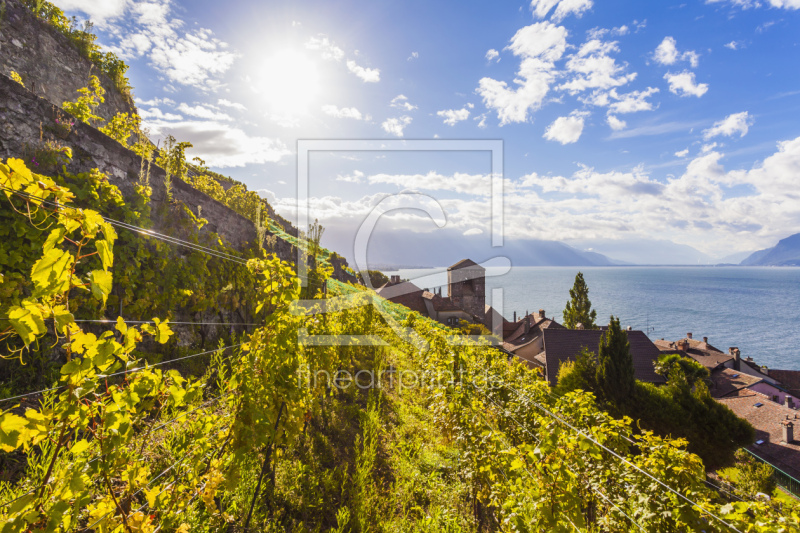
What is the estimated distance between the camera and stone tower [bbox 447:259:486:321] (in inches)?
965

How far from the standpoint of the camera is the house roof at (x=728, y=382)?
28.7 meters

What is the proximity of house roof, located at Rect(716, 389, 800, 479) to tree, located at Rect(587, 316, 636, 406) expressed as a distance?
543 centimetres

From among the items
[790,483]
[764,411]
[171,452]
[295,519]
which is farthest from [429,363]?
[764,411]

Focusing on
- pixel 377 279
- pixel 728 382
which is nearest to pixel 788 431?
pixel 728 382

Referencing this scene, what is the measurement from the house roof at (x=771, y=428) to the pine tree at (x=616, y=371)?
5.42 meters

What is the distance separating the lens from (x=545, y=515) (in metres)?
2.31

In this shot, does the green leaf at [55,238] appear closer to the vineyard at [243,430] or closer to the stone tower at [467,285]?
the vineyard at [243,430]

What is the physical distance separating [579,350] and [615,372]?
6.49 meters

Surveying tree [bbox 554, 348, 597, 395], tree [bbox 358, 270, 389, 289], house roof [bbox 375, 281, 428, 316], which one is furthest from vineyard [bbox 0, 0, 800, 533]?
tree [bbox 358, 270, 389, 289]

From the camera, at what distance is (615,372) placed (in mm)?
18000

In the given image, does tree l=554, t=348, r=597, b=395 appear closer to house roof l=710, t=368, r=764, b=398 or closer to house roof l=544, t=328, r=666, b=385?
house roof l=544, t=328, r=666, b=385

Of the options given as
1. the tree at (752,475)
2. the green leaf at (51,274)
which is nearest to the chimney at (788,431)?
the tree at (752,475)

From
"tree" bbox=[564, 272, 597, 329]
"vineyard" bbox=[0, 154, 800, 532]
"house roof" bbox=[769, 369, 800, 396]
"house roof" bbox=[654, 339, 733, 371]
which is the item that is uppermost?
"vineyard" bbox=[0, 154, 800, 532]

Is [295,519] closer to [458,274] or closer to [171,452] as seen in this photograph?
[171,452]
